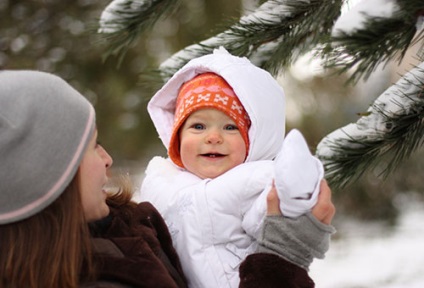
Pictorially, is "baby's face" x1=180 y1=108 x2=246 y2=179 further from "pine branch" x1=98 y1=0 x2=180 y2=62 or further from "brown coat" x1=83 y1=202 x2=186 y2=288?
"pine branch" x1=98 y1=0 x2=180 y2=62

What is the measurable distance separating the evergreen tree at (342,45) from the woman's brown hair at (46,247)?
0.70 metres

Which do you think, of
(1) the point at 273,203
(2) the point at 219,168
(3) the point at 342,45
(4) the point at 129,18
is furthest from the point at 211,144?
(4) the point at 129,18

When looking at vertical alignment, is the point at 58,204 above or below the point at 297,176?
below

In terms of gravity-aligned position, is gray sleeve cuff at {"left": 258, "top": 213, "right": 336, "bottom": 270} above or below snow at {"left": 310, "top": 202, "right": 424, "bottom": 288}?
above

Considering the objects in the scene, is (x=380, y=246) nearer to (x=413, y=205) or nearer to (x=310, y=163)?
(x=413, y=205)

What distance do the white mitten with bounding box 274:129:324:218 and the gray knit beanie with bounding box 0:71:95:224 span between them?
0.42 meters

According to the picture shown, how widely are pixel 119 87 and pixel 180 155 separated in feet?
12.9

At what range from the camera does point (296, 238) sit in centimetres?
147

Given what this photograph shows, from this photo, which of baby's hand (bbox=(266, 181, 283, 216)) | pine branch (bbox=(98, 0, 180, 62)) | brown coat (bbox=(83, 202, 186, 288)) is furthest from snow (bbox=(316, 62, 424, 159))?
pine branch (bbox=(98, 0, 180, 62))

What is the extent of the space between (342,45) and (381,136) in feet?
0.91

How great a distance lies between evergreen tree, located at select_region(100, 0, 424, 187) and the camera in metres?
1.56

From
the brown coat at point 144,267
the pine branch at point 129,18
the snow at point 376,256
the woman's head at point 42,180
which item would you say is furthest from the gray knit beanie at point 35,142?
the snow at point 376,256

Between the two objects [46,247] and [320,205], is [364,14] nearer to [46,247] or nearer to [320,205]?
[320,205]

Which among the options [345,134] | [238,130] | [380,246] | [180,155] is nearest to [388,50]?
[345,134]
